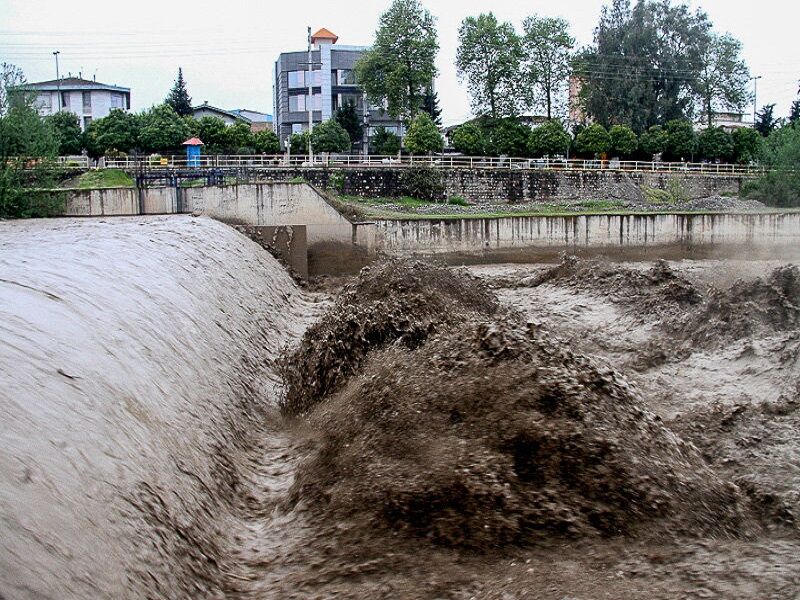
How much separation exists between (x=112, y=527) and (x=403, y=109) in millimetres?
54631

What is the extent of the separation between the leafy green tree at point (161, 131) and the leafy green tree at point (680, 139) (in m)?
30.3

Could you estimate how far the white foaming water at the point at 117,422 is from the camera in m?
4.39

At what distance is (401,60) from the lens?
56.3 metres

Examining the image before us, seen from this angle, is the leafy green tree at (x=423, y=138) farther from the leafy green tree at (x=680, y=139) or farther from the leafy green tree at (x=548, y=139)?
the leafy green tree at (x=680, y=139)

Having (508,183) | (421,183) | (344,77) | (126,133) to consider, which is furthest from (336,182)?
(344,77)

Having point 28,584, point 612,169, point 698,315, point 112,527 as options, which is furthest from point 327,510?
point 612,169

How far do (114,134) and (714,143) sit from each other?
123 feet

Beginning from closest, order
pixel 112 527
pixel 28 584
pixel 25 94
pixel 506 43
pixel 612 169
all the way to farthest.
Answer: pixel 28 584 < pixel 112 527 < pixel 25 94 < pixel 612 169 < pixel 506 43

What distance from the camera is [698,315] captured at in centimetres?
1578

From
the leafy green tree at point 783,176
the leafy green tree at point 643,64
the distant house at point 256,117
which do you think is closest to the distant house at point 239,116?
the distant house at point 256,117

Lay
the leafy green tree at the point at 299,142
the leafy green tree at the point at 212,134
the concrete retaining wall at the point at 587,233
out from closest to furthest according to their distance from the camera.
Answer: the concrete retaining wall at the point at 587,233, the leafy green tree at the point at 212,134, the leafy green tree at the point at 299,142

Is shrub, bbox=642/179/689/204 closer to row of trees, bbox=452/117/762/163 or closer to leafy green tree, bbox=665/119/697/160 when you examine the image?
row of trees, bbox=452/117/762/163

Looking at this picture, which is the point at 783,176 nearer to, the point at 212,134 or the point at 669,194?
the point at 669,194

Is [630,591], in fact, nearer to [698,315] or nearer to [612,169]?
[698,315]
